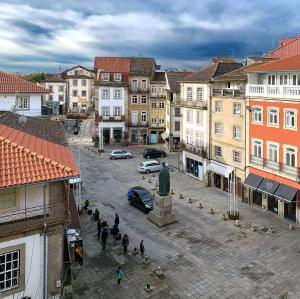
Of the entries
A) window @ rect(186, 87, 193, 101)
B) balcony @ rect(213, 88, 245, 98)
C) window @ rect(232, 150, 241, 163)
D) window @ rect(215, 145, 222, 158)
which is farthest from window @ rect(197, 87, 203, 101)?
window @ rect(232, 150, 241, 163)

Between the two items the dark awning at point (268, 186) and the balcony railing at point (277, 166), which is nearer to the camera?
the balcony railing at point (277, 166)

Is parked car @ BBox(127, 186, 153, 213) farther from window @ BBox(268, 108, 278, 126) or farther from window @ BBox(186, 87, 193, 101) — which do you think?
window @ BBox(186, 87, 193, 101)

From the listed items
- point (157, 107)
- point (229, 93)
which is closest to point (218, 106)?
point (229, 93)

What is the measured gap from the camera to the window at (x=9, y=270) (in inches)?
586

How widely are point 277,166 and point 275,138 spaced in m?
2.63

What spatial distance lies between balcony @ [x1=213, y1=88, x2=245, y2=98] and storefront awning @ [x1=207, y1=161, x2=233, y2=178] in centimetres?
792

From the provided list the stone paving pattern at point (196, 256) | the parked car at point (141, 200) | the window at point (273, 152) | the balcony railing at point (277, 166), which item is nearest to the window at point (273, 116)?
the window at point (273, 152)

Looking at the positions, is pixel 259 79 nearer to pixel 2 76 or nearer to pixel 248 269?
pixel 248 269

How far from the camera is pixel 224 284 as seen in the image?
21969mm

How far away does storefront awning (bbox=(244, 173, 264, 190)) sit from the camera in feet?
113

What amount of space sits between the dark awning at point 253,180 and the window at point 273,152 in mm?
2247

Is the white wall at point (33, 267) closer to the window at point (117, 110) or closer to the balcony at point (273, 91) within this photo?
the balcony at point (273, 91)

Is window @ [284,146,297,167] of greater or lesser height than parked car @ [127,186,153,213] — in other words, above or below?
above

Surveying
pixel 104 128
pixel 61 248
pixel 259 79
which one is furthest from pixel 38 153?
pixel 104 128
